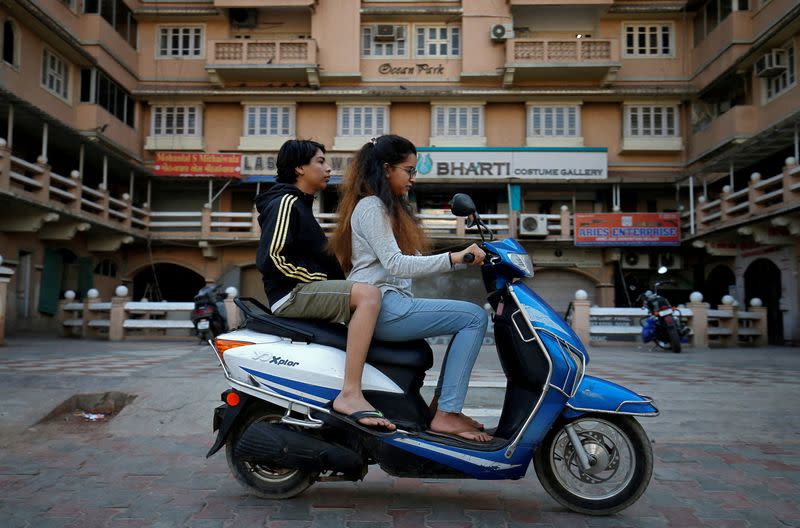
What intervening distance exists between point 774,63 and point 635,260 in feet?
22.0

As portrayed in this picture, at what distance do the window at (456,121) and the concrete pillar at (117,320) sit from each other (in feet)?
36.6

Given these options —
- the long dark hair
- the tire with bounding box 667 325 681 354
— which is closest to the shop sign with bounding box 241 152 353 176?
the tire with bounding box 667 325 681 354

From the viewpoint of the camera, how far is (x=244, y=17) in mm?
21031

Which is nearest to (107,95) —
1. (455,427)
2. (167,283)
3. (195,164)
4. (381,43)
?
(195,164)

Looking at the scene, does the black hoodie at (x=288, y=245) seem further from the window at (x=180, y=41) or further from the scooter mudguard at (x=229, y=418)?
the window at (x=180, y=41)

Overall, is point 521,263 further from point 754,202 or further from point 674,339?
point 754,202

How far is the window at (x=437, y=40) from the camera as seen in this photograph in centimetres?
2094

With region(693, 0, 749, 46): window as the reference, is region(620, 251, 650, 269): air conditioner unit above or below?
below

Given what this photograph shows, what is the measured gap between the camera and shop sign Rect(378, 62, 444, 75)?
20.7 metres

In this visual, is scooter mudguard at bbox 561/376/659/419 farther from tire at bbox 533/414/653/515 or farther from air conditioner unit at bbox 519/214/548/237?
air conditioner unit at bbox 519/214/548/237

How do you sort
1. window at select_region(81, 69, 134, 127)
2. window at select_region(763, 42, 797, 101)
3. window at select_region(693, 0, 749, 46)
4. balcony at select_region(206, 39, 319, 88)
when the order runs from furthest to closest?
balcony at select_region(206, 39, 319, 88) → window at select_region(81, 69, 134, 127) → window at select_region(693, 0, 749, 46) → window at select_region(763, 42, 797, 101)

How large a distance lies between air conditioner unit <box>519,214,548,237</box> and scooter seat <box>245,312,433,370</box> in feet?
54.1

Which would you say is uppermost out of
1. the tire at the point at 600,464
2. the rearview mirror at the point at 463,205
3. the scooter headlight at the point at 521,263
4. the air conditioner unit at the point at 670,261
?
the air conditioner unit at the point at 670,261

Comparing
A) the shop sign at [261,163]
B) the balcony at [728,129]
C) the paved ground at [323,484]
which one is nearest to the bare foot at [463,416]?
the paved ground at [323,484]
